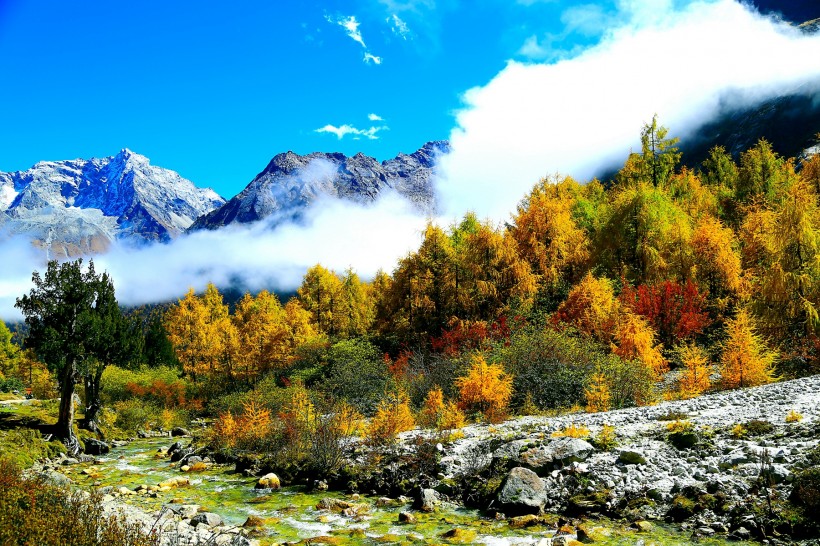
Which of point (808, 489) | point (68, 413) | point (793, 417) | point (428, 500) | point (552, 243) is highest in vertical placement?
point (552, 243)

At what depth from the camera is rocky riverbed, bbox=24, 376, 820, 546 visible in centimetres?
1009

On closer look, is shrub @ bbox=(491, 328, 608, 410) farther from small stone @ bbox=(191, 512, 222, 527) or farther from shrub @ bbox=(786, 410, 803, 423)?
small stone @ bbox=(191, 512, 222, 527)

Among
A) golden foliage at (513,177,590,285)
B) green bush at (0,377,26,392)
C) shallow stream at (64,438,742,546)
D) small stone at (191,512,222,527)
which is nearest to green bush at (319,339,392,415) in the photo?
shallow stream at (64,438,742,546)

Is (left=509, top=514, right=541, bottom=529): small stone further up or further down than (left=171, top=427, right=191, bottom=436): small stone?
further up

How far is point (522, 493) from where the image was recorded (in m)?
12.1

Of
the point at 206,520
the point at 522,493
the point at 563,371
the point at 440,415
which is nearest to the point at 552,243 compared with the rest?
the point at 563,371

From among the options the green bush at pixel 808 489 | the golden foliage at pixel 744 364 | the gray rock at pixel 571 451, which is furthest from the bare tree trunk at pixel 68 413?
the golden foliage at pixel 744 364

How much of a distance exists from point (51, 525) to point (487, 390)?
51.1ft

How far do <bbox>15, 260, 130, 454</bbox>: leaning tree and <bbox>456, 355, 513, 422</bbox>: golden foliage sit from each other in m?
19.0

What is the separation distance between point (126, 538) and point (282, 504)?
7663 millimetres

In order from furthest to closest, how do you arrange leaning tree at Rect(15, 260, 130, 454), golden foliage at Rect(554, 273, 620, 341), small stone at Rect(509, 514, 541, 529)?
golden foliage at Rect(554, 273, 620, 341) → leaning tree at Rect(15, 260, 130, 454) → small stone at Rect(509, 514, 541, 529)

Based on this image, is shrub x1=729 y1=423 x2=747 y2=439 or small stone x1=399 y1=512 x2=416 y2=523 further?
shrub x1=729 y1=423 x2=747 y2=439

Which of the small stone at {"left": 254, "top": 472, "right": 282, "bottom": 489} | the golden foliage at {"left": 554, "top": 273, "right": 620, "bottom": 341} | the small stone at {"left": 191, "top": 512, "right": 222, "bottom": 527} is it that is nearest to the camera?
the small stone at {"left": 191, "top": 512, "right": 222, "bottom": 527}

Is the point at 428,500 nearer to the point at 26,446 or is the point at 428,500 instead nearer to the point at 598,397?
the point at 598,397
